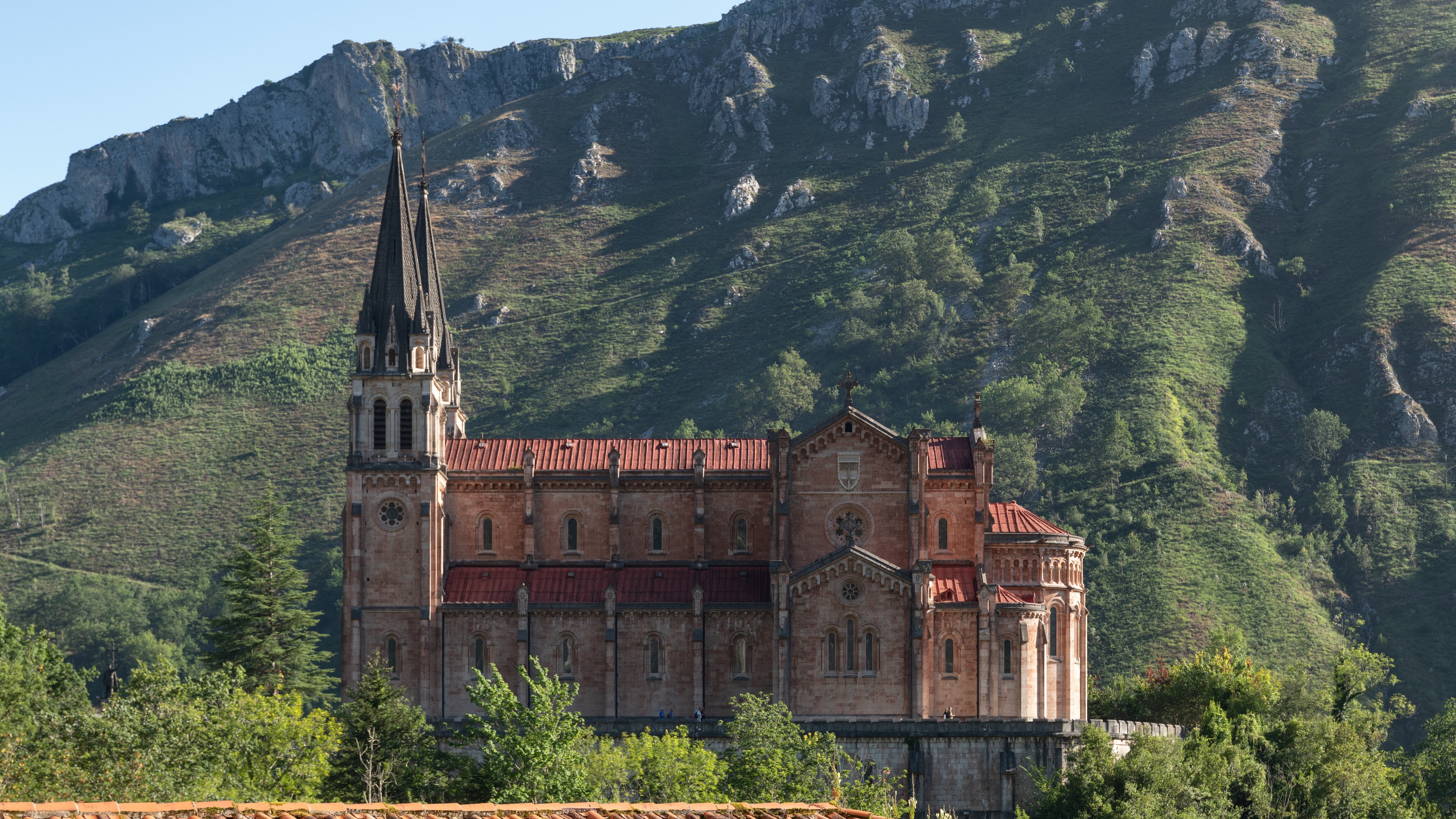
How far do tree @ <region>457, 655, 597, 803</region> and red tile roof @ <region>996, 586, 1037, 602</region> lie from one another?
84.8ft

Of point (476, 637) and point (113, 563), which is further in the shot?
point (113, 563)

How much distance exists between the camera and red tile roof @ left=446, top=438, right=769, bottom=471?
9056 centimetres

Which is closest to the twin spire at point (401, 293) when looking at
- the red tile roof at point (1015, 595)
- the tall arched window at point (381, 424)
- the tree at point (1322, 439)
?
the tall arched window at point (381, 424)

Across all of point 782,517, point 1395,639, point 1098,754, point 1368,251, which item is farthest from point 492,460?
point 1368,251

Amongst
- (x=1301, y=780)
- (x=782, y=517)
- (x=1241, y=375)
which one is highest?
(x=1241, y=375)

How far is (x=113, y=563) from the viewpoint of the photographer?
156500 mm

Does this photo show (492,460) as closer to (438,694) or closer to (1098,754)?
(438,694)

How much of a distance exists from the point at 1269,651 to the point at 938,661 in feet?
146

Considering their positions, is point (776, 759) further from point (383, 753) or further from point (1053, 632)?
point (1053, 632)

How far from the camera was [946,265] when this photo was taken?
18500cm

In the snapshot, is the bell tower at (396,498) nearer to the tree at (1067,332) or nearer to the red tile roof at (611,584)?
the red tile roof at (611,584)

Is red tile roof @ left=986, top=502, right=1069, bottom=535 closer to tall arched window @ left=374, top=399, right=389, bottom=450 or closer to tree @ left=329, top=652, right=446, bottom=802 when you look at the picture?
tall arched window @ left=374, top=399, right=389, bottom=450

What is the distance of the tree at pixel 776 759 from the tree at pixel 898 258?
371 feet

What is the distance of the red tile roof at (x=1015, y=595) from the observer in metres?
85.6
